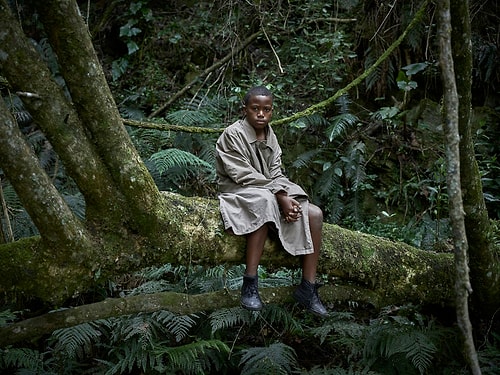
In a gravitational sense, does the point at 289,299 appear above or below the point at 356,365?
above

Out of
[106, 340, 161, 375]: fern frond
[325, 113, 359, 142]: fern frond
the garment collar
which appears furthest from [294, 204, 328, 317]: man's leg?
[325, 113, 359, 142]: fern frond

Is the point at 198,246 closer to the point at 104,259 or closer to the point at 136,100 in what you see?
the point at 104,259

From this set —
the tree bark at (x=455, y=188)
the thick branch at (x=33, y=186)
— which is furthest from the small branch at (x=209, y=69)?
the tree bark at (x=455, y=188)

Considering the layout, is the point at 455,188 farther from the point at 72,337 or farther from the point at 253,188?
→ the point at 72,337

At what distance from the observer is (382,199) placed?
22.6 ft

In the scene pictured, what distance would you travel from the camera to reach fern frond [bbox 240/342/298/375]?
3.92 meters

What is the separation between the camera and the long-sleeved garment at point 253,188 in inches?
132

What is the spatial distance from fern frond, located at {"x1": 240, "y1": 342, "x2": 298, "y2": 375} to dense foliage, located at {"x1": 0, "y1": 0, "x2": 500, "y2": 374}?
0.02m

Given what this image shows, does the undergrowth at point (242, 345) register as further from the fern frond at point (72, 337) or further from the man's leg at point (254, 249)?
the man's leg at point (254, 249)

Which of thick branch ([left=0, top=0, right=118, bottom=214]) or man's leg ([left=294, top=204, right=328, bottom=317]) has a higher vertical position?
thick branch ([left=0, top=0, right=118, bottom=214])

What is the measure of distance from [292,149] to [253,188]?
12.8ft

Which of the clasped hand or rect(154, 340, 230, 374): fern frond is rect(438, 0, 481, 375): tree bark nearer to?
the clasped hand

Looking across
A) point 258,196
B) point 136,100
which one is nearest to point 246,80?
point 136,100

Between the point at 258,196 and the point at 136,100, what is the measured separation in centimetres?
510
